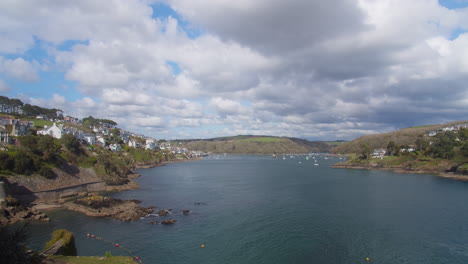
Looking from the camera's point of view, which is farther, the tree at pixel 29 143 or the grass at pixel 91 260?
the tree at pixel 29 143

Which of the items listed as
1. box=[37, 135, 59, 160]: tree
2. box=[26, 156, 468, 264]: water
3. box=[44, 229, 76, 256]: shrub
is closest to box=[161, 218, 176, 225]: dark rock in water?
box=[26, 156, 468, 264]: water

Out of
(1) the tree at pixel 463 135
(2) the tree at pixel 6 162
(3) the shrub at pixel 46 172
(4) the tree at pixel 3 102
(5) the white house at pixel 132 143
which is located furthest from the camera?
(5) the white house at pixel 132 143

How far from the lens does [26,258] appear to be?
11836 mm

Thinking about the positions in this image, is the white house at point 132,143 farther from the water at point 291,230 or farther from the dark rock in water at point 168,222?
the dark rock in water at point 168,222

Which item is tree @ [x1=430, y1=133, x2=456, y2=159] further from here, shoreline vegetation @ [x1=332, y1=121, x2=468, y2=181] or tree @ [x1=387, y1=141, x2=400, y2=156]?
tree @ [x1=387, y1=141, x2=400, y2=156]

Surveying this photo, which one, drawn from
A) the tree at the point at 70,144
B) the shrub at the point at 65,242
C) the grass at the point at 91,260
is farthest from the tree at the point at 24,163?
the grass at the point at 91,260

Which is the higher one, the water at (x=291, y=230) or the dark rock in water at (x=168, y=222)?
the dark rock in water at (x=168, y=222)

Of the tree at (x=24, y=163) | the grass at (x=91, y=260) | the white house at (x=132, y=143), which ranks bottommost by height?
the grass at (x=91, y=260)

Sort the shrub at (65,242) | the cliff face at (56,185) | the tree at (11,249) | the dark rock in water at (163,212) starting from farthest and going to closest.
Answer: the cliff face at (56,185), the dark rock in water at (163,212), the shrub at (65,242), the tree at (11,249)

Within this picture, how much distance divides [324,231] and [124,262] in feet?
78.9

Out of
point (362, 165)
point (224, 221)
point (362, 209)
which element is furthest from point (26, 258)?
point (362, 165)

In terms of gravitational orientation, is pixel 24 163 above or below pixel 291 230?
above

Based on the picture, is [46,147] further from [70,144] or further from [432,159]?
[432,159]

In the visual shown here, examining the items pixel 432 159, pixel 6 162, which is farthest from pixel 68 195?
pixel 432 159
